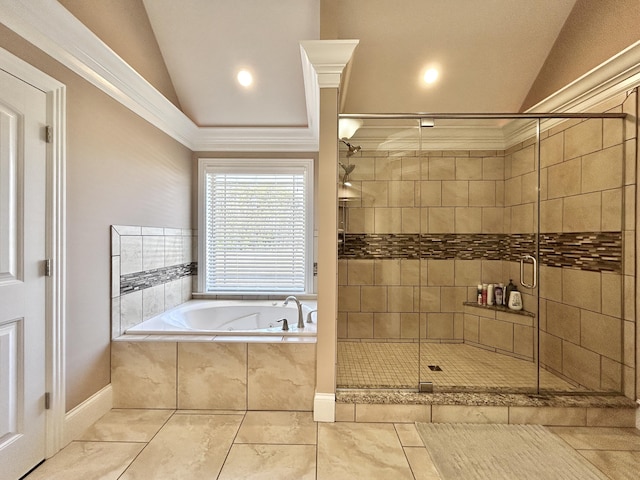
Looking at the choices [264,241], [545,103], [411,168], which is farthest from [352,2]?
[264,241]

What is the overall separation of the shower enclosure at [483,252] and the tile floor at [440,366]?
1 centimetres

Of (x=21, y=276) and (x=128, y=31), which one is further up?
(x=128, y=31)

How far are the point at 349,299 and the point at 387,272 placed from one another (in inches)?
17.0

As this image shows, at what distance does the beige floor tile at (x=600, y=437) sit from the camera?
5.56 ft

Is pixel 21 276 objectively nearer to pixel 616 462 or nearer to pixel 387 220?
pixel 387 220

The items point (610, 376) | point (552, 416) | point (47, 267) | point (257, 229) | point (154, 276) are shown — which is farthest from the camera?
point (257, 229)

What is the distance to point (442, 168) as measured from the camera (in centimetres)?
280

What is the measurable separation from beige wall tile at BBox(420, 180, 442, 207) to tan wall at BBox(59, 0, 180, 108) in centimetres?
234

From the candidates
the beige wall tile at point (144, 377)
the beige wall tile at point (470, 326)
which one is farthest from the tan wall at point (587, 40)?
the beige wall tile at point (144, 377)

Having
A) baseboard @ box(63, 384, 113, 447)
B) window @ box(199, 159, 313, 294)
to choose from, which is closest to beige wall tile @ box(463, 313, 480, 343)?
window @ box(199, 159, 313, 294)

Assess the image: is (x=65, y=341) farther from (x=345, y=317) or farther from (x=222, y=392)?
(x=345, y=317)

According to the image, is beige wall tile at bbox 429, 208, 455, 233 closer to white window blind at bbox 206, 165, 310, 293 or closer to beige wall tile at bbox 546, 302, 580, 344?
beige wall tile at bbox 546, 302, 580, 344

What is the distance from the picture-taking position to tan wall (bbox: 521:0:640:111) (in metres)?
1.90

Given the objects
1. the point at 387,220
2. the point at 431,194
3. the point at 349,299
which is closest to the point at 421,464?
the point at 349,299
